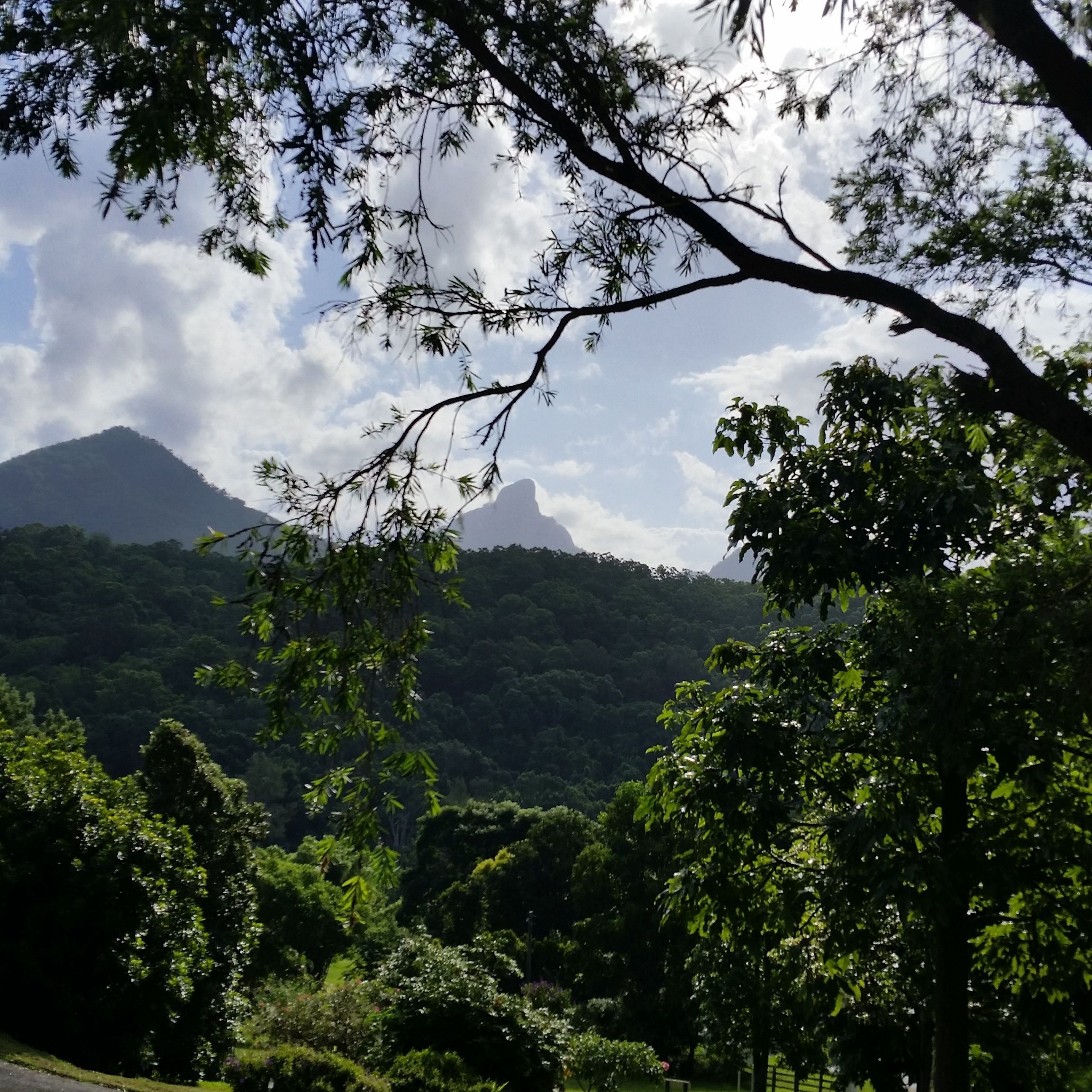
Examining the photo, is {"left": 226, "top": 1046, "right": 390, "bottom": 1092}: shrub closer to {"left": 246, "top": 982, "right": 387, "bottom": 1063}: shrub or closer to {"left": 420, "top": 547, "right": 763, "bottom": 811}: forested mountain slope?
{"left": 246, "top": 982, "right": 387, "bottom": 1063}: shrub

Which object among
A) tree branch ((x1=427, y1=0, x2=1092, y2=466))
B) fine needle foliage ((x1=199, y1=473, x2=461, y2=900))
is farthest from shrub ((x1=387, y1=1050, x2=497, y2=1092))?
tree branch ((x1=427, y1=0, x2=1092, y2=466))

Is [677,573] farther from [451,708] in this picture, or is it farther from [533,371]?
[533,371]

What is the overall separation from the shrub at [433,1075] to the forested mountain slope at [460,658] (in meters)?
32.0

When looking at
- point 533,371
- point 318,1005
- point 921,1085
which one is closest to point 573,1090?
point 318,1005

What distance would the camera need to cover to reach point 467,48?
157 inches

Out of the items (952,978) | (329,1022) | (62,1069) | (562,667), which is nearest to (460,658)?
(562,667)

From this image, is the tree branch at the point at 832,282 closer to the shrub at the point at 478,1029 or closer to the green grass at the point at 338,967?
the shrub at the point at 478,1029

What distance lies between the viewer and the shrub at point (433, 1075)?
917 centimetres

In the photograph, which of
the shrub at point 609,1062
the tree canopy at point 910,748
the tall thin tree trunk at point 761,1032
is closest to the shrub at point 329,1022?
the shrub at point 609,1062

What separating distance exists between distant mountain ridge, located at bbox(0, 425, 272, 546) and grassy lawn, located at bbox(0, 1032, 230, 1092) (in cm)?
13194

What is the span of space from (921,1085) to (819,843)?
2.75 meters

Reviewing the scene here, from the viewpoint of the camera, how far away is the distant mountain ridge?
142 m

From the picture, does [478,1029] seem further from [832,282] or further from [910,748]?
[832,282]

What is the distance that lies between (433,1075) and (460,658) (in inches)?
2025
